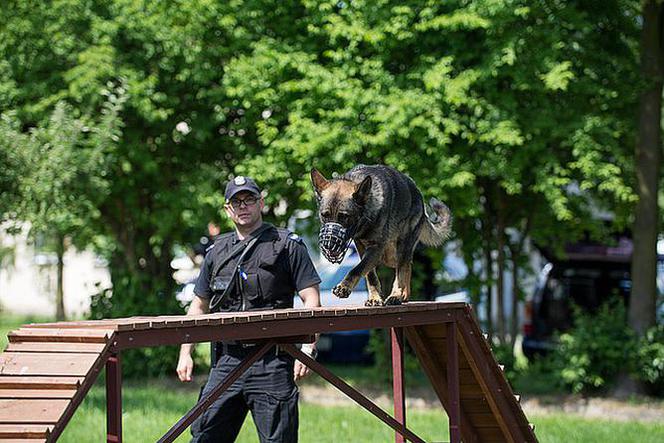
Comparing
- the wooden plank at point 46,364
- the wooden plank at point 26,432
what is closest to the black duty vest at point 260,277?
the wooden plank at point 46,364

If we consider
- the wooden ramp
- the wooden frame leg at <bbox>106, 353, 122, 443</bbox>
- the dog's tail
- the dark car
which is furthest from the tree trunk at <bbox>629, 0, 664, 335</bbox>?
the wooden ramp

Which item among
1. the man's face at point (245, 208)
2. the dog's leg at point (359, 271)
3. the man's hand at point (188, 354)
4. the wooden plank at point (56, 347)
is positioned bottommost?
the man's hand at point (188, 354)

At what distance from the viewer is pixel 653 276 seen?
1487cm

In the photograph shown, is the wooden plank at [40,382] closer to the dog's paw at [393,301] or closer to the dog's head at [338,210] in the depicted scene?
the dog's head at [338,210]

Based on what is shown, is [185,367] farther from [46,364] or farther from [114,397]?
[46,364]

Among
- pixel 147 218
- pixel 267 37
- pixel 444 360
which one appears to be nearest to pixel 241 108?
pixel 267 37

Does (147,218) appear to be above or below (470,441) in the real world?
above

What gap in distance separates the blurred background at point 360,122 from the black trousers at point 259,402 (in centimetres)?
637

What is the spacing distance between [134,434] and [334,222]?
221 inches

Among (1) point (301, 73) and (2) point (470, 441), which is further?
(1) point (301, 73)

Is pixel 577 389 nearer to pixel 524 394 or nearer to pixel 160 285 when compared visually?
pixel 524 394

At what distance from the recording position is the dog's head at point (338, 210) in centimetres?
611

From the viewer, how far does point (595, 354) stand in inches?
575

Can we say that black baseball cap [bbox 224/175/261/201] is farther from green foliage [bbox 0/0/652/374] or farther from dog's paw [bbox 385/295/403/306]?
green foliage [bbox 0/0/652/374]
